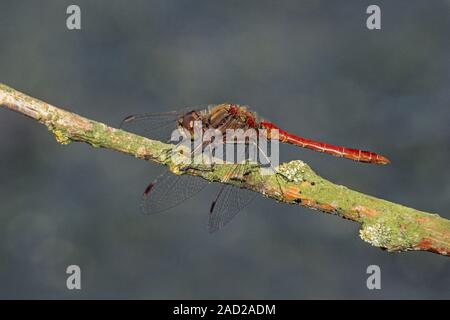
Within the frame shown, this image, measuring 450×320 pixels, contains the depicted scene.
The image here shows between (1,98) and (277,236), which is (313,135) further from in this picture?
(1,98)

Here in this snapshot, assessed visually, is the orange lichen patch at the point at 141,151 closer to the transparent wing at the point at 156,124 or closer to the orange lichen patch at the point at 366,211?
the transparent wing at the point at 156,124

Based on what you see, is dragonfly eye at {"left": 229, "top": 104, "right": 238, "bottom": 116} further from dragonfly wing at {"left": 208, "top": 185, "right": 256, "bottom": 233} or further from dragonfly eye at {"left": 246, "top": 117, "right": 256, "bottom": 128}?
dragonfly wing at {"left": 208, "top": 185, "right": 256, "bottom": 233}

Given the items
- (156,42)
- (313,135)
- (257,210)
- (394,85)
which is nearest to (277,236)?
(257,210)

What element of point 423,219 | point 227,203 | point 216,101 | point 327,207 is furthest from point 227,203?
point 216,101

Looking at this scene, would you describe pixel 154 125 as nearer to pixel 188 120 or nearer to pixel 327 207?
pixel 188 120

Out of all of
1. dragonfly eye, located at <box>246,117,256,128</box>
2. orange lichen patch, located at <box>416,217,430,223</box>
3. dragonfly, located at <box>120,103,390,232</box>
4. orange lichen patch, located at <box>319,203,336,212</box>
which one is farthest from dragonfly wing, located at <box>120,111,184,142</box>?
orange lichen patch, located at <box>416,217,430,223</box>

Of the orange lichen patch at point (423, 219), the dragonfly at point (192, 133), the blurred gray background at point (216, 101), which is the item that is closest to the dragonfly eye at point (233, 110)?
the dragonfly at point (192, 133)
